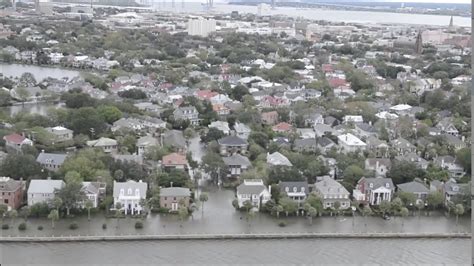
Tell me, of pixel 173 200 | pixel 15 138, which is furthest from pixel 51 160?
pixel 173 200

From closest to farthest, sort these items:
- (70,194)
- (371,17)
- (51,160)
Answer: (70,194)
(51,160)
(371,17)

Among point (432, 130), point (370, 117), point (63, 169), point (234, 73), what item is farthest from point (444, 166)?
point (234, 73)

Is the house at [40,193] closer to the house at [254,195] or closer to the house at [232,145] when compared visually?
the house at [254,195]

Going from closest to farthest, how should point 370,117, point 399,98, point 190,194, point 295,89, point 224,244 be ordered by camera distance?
1. point 224,244
2. point 190,194
3. point 370,117
4. point 399,98
5. point 295,89

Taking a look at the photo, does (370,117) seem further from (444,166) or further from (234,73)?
(234,73)

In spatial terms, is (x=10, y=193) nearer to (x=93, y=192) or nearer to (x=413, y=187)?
(x=93, y=192)

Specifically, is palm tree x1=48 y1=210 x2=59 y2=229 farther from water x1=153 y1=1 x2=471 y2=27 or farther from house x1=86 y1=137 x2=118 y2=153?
water x1=153 y1=1 x2=471 y2=27
